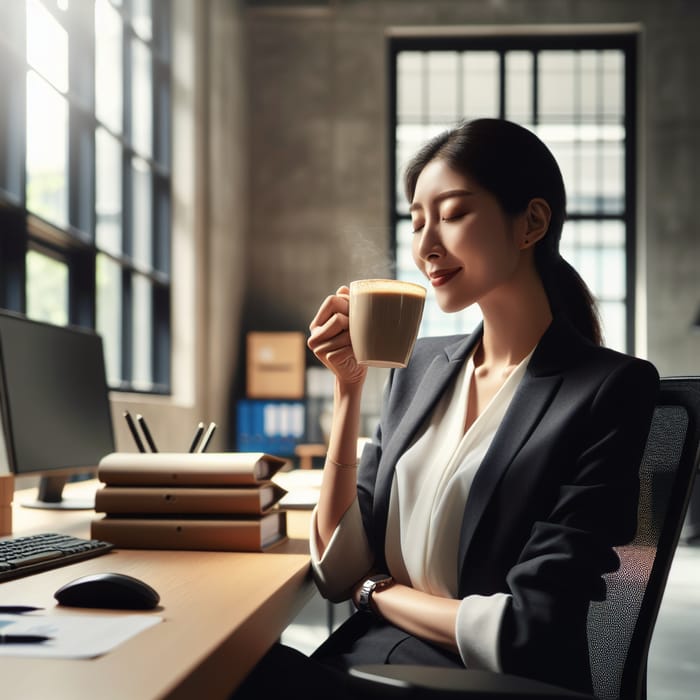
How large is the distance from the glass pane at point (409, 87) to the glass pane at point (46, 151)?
165 inches

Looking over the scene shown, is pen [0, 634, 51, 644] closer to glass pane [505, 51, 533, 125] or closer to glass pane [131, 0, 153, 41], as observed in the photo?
glass pane [131, 0, 153, 41]

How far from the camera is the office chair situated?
102cm

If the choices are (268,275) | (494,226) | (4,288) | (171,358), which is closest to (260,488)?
(494,226)

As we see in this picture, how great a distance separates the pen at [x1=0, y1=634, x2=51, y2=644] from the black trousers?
0.30 meters

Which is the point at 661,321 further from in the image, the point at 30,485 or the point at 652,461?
the point at 652,461

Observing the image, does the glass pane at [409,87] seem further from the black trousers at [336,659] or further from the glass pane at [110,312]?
the black trousers at [336,659]

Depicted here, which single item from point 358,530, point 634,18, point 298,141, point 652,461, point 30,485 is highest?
point 634,18

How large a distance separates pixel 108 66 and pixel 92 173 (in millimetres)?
884

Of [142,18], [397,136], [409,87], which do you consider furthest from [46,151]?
[409,87]

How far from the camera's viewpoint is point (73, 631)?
771mm

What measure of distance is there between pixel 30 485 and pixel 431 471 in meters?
2.58

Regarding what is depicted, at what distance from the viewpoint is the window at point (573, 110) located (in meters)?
7.62

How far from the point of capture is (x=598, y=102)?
25.2 ft

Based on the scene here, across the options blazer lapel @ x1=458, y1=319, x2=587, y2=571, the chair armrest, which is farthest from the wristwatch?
the chair armrest
